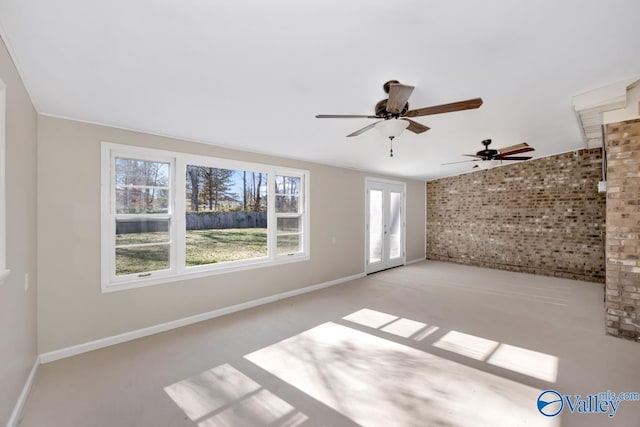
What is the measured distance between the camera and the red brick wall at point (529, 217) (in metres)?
5.56

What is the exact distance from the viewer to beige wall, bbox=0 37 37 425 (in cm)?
168

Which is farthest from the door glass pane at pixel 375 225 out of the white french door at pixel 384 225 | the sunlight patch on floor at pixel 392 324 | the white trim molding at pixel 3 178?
the white trim molding at pixel 3 178

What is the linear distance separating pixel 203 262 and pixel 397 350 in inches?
109

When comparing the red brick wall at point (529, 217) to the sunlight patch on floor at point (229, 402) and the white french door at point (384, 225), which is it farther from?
the sunlight patch on floor at point (229, 402)

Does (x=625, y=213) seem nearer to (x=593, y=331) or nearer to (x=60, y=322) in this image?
(x=593, y=331)

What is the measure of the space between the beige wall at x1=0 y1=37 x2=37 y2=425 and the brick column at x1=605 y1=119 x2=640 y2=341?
5396 millimetres

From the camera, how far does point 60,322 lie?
2.65 meters

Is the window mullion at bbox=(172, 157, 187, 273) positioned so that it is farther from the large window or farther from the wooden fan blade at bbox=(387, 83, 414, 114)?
the wooden fan blade at bbox=(387, 83, 414, 114)

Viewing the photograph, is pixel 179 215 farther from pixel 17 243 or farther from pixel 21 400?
pixel 21 400

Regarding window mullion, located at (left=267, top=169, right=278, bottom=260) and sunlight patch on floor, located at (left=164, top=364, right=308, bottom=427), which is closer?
sunlight patch on floor, located at (left=164, top=364, right=308, bottom=427)

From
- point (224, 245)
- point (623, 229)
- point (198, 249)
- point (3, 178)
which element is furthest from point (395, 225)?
point (3, 178)

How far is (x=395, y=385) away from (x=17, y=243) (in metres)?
3.00

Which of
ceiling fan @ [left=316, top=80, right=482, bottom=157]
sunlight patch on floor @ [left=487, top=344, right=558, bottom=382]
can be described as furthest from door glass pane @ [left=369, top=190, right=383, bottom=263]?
ceiling fan @ [left=316, top=80, right=482, bottom=157]

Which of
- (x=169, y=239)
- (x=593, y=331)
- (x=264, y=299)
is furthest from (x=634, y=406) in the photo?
(x=169, y=239)
